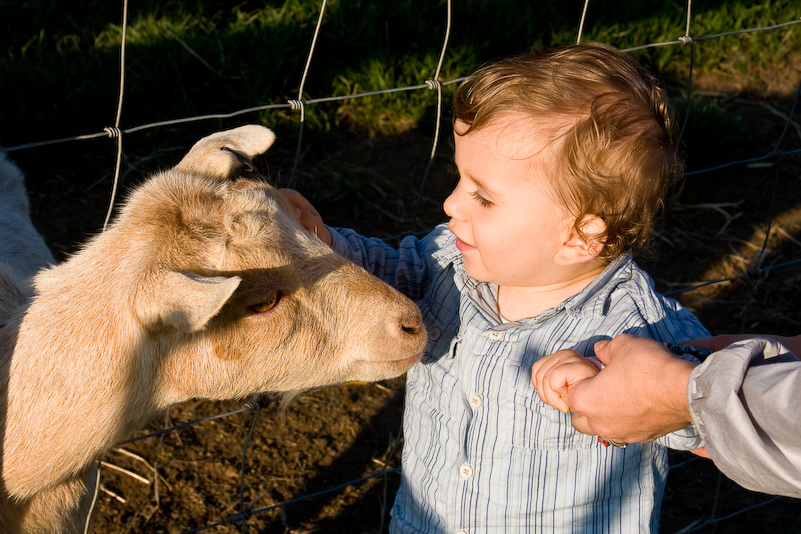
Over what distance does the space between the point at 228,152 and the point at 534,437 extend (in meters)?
1.35

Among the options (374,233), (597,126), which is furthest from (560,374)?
(374,233)

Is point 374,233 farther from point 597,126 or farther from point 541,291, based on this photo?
point 597,126

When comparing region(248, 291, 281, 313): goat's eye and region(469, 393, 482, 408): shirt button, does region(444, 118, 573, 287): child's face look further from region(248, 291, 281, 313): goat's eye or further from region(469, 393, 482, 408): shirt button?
region(248, 291, 281, 313): goat's eye

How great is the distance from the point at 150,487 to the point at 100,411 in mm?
1640

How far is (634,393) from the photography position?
5.52ft

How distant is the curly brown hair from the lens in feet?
6.72

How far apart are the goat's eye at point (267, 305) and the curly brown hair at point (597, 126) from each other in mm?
772

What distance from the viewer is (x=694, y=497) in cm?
380

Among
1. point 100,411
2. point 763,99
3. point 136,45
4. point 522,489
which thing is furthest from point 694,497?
point 136,45

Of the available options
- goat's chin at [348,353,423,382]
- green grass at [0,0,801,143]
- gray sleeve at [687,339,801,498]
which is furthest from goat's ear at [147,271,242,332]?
green grass at [0,0,801,143]

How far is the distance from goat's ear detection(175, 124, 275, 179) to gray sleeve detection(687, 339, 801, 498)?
1592mm

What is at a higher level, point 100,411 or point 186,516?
point 100,411

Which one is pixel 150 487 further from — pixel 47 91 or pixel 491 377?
pixel 47 91

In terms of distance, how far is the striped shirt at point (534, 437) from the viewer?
2252 millimetres
